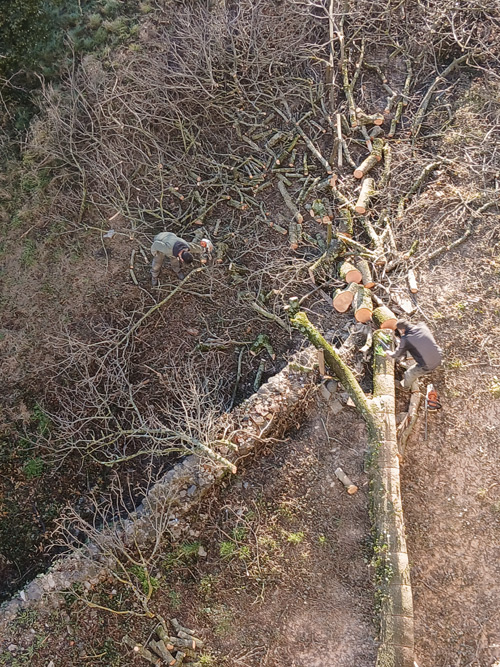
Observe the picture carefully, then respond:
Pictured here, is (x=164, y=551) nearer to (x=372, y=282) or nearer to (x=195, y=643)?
(x=195, y=643)

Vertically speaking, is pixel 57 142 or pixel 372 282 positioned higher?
pixel 57 142

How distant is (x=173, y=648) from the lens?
6.48 m

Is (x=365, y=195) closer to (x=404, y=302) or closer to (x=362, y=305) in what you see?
(x=404, y=302)

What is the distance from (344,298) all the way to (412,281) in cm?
103

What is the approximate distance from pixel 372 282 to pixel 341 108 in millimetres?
3751

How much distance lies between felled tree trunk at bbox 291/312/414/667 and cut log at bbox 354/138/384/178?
298cm

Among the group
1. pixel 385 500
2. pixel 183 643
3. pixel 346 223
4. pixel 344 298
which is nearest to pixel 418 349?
pixel 344 298

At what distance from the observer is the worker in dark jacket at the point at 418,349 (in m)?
6.69

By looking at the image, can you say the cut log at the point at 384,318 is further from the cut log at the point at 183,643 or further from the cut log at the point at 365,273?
the cut log at the point at 183,643

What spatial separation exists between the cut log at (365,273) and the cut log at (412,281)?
524mm

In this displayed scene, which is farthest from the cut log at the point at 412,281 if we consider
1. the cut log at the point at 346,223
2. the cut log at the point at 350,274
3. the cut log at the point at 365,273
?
the cut log at the point at 346,223

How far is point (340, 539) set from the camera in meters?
6.77

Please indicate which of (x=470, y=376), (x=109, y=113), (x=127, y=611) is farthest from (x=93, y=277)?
(x=470, y=376)

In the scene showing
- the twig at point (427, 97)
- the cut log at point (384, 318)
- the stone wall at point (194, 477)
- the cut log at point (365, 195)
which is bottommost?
the stone wall at point (194, 477)
